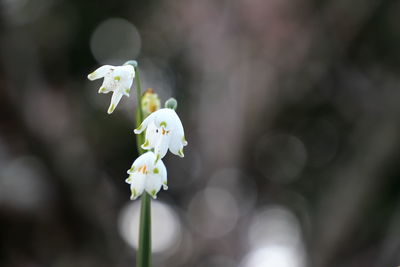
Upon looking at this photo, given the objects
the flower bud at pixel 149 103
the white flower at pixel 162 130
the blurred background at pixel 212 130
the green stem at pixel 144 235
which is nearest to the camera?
the green stem at pixel 144 235

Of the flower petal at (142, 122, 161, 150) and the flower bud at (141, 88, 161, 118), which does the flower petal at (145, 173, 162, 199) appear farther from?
the flower bud at (141, 88, 161, 118)

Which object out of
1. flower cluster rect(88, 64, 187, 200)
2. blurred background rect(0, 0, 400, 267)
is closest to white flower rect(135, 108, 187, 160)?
flower cluster rect(88, 64, 187, 200)

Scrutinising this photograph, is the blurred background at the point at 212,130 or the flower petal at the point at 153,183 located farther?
the blurred background at the point at 212,130

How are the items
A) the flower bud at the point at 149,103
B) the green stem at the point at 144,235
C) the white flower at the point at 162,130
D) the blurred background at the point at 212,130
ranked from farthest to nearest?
the blurred background at the point at 212,130 → the flower bud at the point at 149,103 → the white flower at the point at 162,130 → the green stem at the point at 144,235

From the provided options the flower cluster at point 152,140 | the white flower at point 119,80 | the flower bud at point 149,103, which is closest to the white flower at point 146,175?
the flower cluster at point 152,140

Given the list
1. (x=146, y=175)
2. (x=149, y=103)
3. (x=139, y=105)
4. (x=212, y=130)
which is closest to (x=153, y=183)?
(x=146, y=175)

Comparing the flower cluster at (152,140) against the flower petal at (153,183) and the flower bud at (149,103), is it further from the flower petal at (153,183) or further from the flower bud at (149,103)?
the flower bud at (149,103)

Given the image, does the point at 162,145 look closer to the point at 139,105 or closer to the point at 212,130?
the point at 139,105

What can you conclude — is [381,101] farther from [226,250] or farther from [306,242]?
[226,250]
